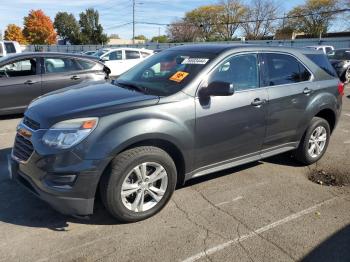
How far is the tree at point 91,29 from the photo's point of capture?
70.5m

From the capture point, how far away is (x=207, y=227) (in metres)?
3.60

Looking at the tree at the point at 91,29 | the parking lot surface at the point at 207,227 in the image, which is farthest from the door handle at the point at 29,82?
the tree at the point at 91,29

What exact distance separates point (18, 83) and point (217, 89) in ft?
18.3

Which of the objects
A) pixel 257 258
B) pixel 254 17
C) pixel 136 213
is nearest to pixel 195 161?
pixel 136 213

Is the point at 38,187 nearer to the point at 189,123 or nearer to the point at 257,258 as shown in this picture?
the point at 189,123

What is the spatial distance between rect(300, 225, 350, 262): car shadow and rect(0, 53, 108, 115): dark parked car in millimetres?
6550

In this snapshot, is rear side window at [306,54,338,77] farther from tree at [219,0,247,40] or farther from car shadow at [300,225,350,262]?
tree at [219,0,247,40]

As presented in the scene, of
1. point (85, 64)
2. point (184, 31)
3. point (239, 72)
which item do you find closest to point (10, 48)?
point (85, 64)

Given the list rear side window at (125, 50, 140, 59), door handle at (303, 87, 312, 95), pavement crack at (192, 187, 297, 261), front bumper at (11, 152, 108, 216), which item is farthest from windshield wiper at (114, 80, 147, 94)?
rear side window at (125, 50, 140, 59)

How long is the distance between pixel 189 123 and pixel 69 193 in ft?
4.50

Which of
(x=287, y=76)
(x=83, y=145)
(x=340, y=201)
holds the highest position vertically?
(x=287, y=76)

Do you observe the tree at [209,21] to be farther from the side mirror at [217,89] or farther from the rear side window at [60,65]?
the side mirror at [217,89]

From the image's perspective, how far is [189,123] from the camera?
381 cm

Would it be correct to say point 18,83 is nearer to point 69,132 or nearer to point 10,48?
point 69,132
